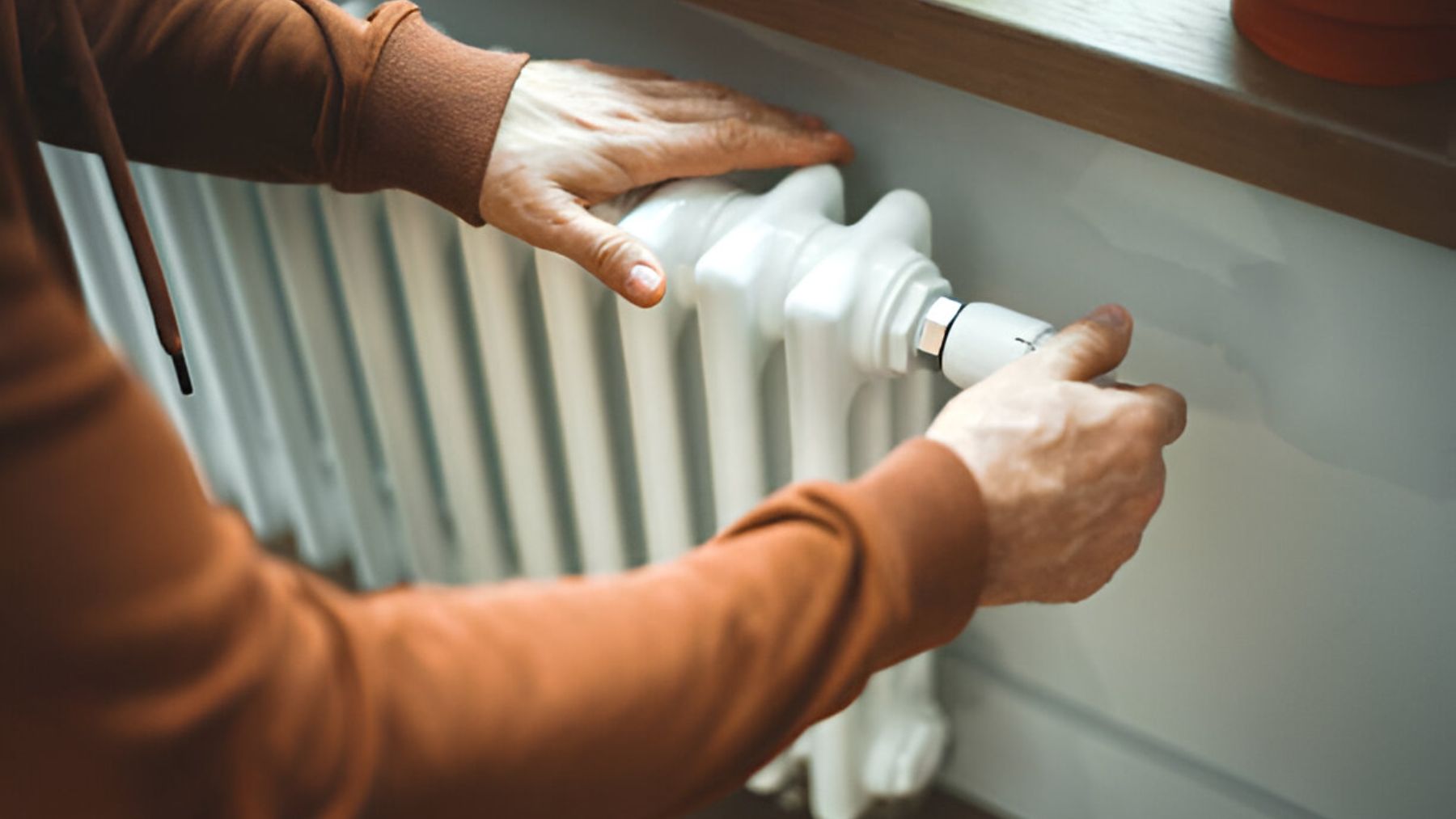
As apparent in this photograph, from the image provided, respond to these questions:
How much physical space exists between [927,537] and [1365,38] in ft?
1.14

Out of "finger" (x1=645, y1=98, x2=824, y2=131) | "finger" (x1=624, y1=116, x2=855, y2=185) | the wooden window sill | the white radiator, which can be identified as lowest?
the white radiator

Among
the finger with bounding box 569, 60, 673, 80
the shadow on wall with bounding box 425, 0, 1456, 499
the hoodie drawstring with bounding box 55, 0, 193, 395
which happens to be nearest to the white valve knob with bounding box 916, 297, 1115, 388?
the shadow on wall with bounding box 425, 0, 1456, 499

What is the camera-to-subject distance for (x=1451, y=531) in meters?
0.84

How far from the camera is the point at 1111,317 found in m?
0.76

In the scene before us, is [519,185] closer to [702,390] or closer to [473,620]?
[702,390]

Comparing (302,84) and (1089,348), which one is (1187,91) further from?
(302,84)

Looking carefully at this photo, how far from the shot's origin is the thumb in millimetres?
721

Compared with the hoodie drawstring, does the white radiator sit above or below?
below

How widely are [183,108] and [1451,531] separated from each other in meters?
0.86

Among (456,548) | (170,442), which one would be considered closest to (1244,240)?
(170,442)

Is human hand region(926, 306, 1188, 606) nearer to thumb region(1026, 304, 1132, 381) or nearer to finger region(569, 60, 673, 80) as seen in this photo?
thumb region(1026, 304, 1132, 381)

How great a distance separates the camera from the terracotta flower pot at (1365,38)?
2.19ft

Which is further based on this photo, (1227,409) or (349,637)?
(1227,409)

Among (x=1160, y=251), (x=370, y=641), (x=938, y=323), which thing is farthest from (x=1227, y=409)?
(x=370, y=641)
